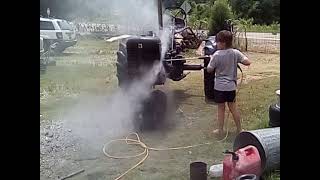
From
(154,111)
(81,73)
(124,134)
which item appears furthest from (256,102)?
(81,73)

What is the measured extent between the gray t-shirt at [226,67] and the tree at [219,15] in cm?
316

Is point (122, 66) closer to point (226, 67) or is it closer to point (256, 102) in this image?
point (226, 67)

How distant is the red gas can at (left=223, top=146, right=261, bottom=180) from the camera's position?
1578mm

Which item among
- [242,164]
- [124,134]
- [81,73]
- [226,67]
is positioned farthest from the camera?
[81,73]

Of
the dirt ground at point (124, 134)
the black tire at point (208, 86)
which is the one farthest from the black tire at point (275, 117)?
the black tire at point (208, 86)

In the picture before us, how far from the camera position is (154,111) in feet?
10.1

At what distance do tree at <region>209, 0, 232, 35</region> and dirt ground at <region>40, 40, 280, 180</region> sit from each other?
1.59 m

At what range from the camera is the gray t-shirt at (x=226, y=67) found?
8.13 ft

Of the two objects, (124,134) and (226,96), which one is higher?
(226,96)

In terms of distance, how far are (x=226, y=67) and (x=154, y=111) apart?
803mm

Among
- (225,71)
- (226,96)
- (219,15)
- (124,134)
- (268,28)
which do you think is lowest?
(124,134)

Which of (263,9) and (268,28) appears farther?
(268,28)
